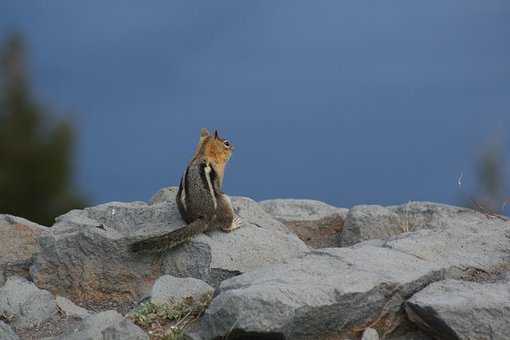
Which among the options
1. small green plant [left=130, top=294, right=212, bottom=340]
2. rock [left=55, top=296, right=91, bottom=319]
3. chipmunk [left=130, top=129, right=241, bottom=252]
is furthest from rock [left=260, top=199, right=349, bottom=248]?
small green plant [left=130, top=294, right=212, bottom=340]

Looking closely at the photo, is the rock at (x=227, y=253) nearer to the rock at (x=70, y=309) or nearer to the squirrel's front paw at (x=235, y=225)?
the squirrel's front paw at (x=235, y=225)

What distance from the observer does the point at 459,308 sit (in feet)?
23.7

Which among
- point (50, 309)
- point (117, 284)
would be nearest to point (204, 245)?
point (117, 284)

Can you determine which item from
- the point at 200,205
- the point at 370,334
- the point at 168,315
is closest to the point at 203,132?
the point at 200,205

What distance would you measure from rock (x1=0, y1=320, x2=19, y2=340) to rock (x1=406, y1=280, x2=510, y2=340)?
3.76 metres

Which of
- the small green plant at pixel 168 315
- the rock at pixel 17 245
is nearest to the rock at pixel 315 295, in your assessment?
the small green plant at pixel 168 315

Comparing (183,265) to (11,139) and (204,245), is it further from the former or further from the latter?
(11,139)

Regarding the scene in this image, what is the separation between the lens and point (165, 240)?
9.25 meters

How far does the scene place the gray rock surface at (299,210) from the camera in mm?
12664

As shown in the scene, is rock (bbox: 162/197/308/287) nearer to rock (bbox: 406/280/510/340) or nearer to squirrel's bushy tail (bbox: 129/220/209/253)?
squirrel's bushy tail (bbox: 129/220/209/253)

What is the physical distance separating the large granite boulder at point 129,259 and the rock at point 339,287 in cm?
141

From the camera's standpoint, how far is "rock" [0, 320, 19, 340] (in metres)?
7.78

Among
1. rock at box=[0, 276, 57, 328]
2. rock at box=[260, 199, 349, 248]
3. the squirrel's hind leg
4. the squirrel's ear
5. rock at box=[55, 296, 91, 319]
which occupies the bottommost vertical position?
rock at box=[260, 199, 349, 248]

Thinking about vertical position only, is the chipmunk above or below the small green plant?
above
